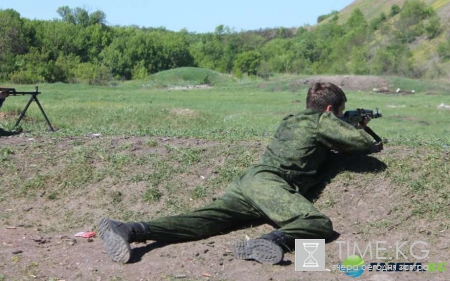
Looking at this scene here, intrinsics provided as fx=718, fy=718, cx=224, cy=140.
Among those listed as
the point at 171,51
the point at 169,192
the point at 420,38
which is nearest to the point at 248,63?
the point at 171,51

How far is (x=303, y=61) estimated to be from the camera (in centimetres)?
6750

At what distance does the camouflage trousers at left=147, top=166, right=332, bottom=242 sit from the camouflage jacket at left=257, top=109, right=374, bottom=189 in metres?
0.16

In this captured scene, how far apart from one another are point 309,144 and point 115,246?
1.84m

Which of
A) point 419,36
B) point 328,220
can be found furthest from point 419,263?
point 419,36

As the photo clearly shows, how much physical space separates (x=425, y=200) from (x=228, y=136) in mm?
2745

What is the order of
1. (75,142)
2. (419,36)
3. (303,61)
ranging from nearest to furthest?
(75,142) < (419,36) < (303,61)

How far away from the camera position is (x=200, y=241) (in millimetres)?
5879

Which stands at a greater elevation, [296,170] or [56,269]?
[296,170]

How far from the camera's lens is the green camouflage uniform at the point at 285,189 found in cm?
564

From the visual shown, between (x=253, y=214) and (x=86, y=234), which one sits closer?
(x=253, y=214)

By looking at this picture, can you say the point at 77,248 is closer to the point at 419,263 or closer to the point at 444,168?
Result: the point at 419,263

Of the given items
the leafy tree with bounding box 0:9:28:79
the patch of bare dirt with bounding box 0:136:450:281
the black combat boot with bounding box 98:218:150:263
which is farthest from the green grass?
the leafy tree with bounding box 0:9:28:79

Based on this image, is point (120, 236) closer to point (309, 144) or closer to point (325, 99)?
point (309, 144)

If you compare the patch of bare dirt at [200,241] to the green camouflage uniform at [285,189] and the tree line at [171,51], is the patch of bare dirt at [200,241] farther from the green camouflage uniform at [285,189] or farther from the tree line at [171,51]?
the tree line at [171,51]
